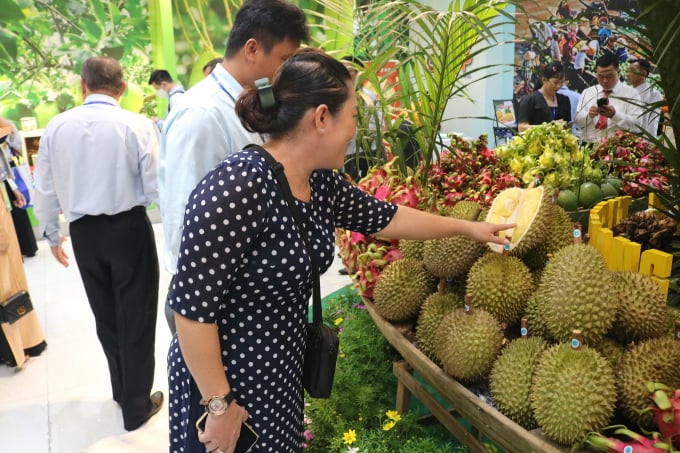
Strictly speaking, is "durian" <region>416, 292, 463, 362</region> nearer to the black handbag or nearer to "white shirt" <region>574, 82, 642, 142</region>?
the black handbag

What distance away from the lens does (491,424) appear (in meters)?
1.22

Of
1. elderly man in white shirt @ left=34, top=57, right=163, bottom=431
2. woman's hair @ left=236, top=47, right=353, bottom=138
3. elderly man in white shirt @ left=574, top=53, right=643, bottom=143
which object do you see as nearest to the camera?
woman's hair @ left=236, top=47, right=353, bottom=138

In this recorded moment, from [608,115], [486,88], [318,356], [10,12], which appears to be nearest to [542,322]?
[318,356]

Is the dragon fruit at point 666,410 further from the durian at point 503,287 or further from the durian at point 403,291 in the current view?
the durian at point 403,291

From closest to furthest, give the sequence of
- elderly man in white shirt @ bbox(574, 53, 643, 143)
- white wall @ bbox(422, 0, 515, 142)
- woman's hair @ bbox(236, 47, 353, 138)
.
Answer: woman's hair @ bbox(236, 47, 353, 138)
elderly man in white shirt @ bbox(574, 53, 643, 143)
white wall @ bbox(422, 0, 515, 142)

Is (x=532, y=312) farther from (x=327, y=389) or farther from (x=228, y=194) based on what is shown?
(x=228, y=194)

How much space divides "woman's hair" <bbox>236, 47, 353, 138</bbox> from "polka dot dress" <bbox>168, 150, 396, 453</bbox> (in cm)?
9

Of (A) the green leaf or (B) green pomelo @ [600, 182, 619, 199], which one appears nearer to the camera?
(B) green pomelo @ [600, 182, 619, 199]

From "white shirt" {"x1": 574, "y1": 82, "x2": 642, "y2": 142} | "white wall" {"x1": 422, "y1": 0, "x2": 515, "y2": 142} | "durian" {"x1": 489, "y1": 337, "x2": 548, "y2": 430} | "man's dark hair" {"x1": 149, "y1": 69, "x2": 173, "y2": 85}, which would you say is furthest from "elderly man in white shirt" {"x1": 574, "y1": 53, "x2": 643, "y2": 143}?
"man's dark hair" {"x1": 149, "y1": 69, "x2": 173, "y2": 85}

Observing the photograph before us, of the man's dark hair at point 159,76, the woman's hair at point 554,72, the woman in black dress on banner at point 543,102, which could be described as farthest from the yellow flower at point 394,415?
the man's dark hair at point 159,76

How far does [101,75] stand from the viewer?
2461mm

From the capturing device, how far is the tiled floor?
2.64 metres

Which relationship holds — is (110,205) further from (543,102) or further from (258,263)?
(543,102)

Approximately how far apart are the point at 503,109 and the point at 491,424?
5.70 m
